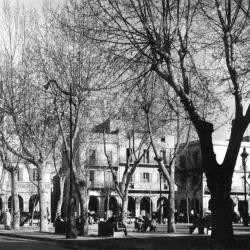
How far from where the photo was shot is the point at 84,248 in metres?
19.8

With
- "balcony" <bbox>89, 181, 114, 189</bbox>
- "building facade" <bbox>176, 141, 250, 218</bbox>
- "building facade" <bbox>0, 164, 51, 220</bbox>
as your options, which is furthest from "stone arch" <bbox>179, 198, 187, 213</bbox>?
"building facade" <bbox>0, 164, 51, 220</bbox>

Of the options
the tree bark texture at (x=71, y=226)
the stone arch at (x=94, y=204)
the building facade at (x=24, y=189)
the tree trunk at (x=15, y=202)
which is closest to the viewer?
the tree bark texture at (x=71, y=226)

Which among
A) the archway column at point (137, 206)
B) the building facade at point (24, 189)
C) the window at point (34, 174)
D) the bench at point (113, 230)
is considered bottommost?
the bench at point (113, 230)

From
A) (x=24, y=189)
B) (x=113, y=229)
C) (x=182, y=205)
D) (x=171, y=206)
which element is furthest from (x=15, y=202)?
(x=182, y=205)

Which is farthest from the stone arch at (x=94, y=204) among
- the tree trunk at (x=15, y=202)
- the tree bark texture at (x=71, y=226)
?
the tree bark texture at (x=71, y=226)

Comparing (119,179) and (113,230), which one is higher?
(119,179)

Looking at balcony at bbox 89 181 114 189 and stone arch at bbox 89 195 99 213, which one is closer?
balcony at bbox 89 181 114 189

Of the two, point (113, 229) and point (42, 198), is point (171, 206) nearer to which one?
point (113, 229)

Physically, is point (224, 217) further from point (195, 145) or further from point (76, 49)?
point (195, 145)

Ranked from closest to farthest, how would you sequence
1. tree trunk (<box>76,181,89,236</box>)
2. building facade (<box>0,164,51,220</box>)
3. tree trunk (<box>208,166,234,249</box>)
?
tree trunk (<box>208,166,234,249</box>) → tree trunk (<box>76,181,89,236</box>) → building facade (<box>0,164,51,220</box>)

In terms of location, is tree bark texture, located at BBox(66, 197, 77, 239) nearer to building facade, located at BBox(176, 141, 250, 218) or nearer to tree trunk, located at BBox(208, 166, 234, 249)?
tree trunk, located at BBox(208, 166, 234, 249)

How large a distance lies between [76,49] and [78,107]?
2.76m

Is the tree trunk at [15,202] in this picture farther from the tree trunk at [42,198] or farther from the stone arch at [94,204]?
the stone arch at [94,204]

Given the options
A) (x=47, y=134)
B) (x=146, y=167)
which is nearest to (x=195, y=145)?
(x=146, y=167)
